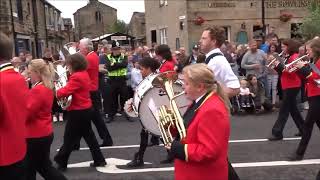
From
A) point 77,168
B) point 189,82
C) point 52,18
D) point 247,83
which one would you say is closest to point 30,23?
point 52,18

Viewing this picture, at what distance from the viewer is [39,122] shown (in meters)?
5.14

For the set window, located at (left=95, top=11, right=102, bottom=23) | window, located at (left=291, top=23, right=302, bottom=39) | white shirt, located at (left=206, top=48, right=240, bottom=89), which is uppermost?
window, located at (left=95, top=11, right=102, bottom=23)

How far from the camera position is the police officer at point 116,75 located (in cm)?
1113

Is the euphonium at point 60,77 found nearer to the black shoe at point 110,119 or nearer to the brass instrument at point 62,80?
the brass instrument at point 62,80

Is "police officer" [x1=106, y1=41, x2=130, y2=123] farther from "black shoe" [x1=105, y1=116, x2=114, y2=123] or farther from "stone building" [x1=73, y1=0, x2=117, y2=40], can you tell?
"stone building" [x1=73, y1=0, x2=117, y2=40]

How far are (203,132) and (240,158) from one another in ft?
13.5

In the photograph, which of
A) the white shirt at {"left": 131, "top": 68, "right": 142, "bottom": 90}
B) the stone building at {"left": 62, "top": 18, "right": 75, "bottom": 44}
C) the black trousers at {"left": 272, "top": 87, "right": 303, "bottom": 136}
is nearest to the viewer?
the black trousers at {"left": 272, "top": 87, "right": 303, "bottom": 136}

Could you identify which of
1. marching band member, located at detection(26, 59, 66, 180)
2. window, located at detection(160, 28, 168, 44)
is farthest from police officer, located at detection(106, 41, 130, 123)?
window, located at detection(160, 28, 168, 44)

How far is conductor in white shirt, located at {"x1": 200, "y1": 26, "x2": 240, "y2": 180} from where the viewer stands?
15.8 feet

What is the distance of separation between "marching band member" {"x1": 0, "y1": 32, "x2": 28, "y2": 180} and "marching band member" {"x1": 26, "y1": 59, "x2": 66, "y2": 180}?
1.24 meters

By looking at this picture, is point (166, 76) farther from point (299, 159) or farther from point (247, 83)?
point (247, 83)

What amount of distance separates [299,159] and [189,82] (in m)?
4.06

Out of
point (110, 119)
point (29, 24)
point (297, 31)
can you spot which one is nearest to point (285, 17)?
point (297, 31)

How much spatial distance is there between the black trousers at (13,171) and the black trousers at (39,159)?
1.27m
